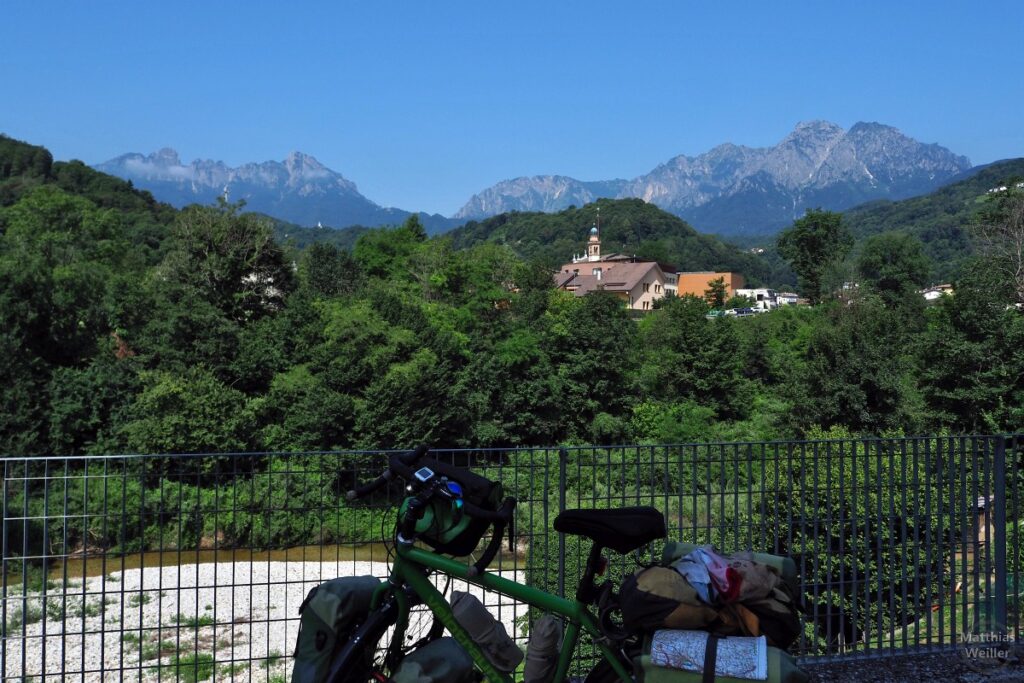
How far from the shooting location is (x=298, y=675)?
118 inches

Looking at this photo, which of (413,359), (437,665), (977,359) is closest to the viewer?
(437,665)

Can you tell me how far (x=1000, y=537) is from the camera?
4.87 meters

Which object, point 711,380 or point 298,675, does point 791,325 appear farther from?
point 298,675

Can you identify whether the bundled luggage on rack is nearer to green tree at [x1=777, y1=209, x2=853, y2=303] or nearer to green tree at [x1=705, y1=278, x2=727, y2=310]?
green tree at [x1=777, y1=209, x2=853, y2=303]

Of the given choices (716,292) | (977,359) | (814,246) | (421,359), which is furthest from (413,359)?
(716,292)

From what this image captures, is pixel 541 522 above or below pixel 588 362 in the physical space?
above

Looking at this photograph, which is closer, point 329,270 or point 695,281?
point 329,270

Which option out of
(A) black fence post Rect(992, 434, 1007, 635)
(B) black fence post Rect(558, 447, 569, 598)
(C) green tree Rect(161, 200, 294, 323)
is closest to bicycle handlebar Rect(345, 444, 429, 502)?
(B) black fence post Rect(558, 447, 569, 598)

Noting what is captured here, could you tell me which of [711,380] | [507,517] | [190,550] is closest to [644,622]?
[507,517]

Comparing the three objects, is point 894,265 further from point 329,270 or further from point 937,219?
point 937,219

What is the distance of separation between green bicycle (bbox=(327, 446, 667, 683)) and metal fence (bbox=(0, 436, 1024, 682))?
2.59ft

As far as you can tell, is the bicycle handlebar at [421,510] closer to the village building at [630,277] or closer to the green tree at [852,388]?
the green tree at [852,388]

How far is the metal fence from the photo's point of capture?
413 cm

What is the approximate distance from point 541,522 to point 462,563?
4.93 feet
